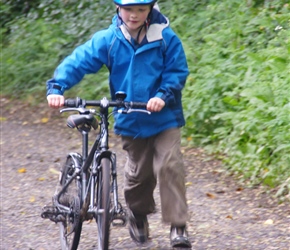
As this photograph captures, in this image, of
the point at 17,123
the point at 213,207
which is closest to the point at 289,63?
the point at 213,207

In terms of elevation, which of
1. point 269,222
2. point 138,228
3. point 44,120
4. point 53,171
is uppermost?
point 138,228

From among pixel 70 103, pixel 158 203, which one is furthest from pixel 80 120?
pixel 158 203

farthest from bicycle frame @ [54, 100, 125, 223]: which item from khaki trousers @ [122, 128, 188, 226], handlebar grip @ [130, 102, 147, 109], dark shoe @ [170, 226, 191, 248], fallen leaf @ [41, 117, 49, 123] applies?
fallen leaf @ [41, 117, 49, 123]

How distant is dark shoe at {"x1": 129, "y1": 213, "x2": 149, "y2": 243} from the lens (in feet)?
18.0

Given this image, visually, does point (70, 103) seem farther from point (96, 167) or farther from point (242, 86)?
point (242, 86)

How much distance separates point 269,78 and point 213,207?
72.8 inches

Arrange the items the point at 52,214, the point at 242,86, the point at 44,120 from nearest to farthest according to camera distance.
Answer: the point at 52,214 < the point at 242,86 < the point at 44,120

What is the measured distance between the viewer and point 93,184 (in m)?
4.69

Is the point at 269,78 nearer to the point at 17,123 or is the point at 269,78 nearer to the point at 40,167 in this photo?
the point at 40,167

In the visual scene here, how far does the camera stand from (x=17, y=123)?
421 inches

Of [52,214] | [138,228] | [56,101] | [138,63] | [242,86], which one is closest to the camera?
[56,101]

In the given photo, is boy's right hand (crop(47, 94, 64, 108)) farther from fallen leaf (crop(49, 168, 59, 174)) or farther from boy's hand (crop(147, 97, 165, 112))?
fallen leaf (crop(49, 168, 59, 174))

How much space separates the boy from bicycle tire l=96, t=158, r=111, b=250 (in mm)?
473

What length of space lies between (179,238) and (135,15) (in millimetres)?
1529
